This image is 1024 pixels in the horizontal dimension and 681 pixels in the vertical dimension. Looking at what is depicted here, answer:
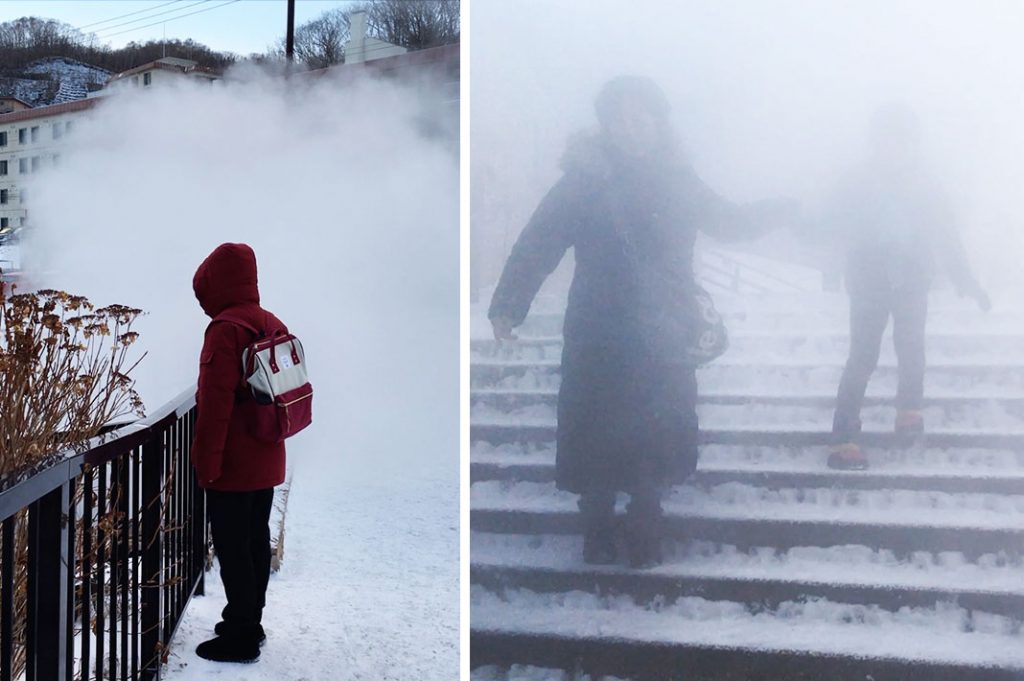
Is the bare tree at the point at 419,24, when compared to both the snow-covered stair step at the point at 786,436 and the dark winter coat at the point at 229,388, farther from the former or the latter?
the snow-covered stair step at the point at 786,436

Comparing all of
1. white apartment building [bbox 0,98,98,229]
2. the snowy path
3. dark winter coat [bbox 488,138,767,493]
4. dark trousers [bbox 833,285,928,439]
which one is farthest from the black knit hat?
white apartment building [bbox 0,98,98,229]

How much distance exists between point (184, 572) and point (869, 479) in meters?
2.26

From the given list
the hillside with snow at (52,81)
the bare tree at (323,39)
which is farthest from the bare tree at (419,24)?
the hillside with snow at (52,81)

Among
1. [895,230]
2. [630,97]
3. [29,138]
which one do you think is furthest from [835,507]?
[29,138]

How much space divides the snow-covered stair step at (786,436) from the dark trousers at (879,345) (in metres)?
0.08

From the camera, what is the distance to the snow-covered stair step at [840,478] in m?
3.06

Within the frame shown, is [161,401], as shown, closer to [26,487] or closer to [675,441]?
[675,441]

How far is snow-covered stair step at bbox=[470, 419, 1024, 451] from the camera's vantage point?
3062 millimetres

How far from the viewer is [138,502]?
104 inches

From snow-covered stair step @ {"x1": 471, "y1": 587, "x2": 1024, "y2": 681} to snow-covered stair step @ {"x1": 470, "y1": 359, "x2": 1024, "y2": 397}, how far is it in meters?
0.68

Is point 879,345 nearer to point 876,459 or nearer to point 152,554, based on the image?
point 876,459

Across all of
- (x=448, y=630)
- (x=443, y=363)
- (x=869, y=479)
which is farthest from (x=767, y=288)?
(x=443, y=363)

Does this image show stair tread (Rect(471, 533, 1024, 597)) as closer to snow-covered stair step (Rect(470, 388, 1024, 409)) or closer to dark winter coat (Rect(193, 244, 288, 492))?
snow-covered stair step (Rect(470, 388, 1024, 409))

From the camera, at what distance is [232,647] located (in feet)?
10.3
